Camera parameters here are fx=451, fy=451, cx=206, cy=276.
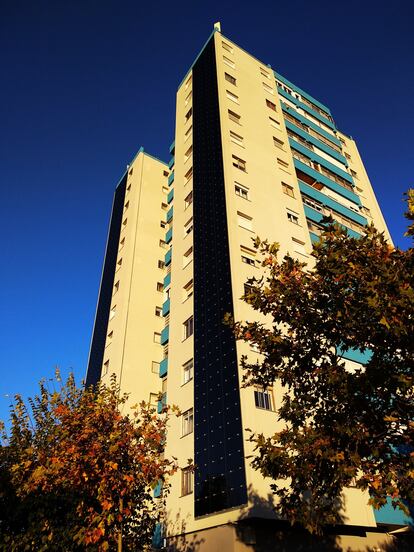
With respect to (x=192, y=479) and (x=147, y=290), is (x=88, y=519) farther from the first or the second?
(x=147, y=290)

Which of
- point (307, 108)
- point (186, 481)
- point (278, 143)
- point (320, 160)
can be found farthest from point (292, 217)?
point (307, 108)

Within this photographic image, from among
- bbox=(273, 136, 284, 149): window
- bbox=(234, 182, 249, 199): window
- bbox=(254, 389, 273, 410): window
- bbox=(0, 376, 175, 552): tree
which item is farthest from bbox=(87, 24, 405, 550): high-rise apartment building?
bbox=(0, 376, 175, 552): tree

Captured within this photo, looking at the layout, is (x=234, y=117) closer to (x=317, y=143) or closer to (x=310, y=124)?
(x=317, y=143)

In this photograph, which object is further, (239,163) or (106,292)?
(106,292)

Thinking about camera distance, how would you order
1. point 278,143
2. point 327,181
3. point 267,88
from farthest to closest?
point 267,88, point 327,181, point 278,143

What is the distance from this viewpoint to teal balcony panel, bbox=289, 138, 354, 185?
35.2 meters

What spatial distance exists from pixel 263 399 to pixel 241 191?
43.4ft

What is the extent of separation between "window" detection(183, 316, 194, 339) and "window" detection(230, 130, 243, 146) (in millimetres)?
12719

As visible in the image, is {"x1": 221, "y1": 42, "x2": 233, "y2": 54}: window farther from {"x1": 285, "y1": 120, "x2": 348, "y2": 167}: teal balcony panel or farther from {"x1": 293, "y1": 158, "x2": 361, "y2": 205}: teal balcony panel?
{"x1": 293, "y1": 158, "x2": 361, "y2": 205}: teal balcony panel

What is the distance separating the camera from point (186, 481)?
1967 centimetres

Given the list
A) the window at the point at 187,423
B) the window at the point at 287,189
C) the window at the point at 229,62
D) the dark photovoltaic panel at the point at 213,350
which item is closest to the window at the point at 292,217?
the window at the point at 287,189

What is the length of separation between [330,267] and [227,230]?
1380 centimetres

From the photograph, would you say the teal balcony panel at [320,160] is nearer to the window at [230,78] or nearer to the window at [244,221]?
the window at [230,78]

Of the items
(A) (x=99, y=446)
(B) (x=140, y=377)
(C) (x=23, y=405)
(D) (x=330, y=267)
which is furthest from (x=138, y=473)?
(B) (x=140, y=377)
